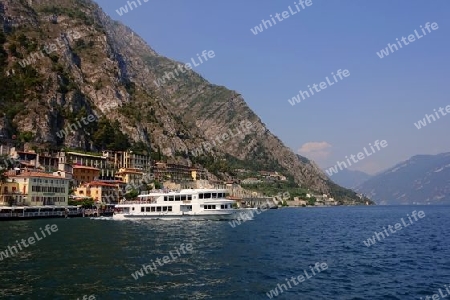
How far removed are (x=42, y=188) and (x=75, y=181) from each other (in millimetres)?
30783

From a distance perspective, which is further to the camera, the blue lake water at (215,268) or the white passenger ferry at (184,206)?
the white passenger ferry at (184,206)

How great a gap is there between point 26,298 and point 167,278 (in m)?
9.80

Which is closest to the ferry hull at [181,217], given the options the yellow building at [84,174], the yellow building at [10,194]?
the yellow building at [10,194]

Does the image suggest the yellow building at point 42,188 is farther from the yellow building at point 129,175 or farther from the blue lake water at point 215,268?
the blue lake water at point 215,268

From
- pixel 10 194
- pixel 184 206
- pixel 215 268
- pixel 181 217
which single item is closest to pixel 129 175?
pixel 10 194

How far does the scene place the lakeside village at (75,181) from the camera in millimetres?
103125

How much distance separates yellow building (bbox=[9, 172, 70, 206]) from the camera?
342 feet

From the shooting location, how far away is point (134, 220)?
311 feet

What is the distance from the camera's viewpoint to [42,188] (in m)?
108

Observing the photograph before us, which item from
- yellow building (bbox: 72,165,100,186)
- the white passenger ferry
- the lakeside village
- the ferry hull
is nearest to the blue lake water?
the ferry hull

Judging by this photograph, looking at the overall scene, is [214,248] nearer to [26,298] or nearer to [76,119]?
[26,298]

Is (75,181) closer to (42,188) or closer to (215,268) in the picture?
(42,188)

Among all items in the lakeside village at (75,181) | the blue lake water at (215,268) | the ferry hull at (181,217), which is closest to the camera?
the blue lake water at (215,268)

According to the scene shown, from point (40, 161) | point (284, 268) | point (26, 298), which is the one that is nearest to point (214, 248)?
point (284, 268)
